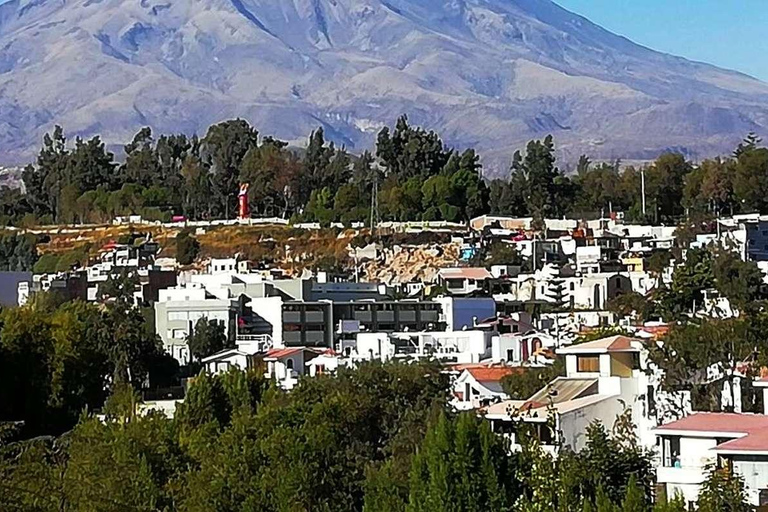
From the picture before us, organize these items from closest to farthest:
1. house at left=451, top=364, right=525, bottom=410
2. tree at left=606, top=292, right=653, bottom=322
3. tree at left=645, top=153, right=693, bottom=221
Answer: house at left=451, top=364, right=525, bottom=410 → tree at left=606, top=292, right=653, bottom=322 → tree at left=645, top=153, right=693, bottom=221

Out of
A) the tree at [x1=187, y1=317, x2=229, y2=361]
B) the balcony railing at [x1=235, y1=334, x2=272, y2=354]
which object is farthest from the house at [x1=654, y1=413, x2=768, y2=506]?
the tree at [x1=187, y1=317, x2=229, y2=361]

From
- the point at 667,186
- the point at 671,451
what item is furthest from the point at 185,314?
the point at 671,451

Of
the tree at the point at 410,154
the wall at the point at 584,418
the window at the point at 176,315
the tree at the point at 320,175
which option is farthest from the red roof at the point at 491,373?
the tree at the point at 320,175

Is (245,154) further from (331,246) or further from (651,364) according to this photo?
(651,364)

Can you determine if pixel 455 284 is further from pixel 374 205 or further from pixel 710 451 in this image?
pixel 710 451

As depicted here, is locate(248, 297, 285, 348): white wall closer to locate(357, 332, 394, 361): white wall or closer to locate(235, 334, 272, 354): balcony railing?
locate(235, 334, 272, 354): balcony railing
